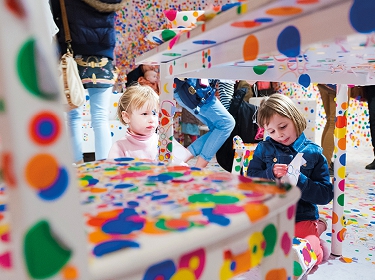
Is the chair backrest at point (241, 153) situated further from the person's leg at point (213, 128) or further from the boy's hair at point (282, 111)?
the boy's hair at point (282, 111)

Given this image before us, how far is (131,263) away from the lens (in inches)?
9.5

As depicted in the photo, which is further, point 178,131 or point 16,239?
point 178,131

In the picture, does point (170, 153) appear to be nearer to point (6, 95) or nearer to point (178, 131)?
point (6, 95)

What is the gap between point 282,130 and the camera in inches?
45.4

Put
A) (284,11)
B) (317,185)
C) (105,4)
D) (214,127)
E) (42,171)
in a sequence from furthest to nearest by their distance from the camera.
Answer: (214,127) → (105,4) → (317,185) → (284,11) → (42,171)

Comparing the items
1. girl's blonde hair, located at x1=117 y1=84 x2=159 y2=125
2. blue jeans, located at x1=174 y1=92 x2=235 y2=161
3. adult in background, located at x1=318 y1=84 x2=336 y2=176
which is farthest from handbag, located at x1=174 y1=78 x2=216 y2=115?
adult in background, located at x1=318 y1=84 x2=336 y2=176

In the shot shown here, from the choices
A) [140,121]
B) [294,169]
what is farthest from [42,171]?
[140,121]

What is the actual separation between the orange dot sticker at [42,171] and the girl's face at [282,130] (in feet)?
3.32

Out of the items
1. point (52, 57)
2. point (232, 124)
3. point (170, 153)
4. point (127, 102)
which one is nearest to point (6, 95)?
point (52, 57)

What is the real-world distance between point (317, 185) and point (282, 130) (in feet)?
0.63

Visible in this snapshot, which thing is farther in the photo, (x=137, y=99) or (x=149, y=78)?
(x=149, y=78)

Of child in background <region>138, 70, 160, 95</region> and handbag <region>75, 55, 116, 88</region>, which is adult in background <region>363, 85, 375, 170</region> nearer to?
child in background <region>138, 70, 160, 95</region>

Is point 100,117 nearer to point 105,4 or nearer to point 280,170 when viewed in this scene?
point 105,4

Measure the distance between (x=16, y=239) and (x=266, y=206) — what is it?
0.69ft
